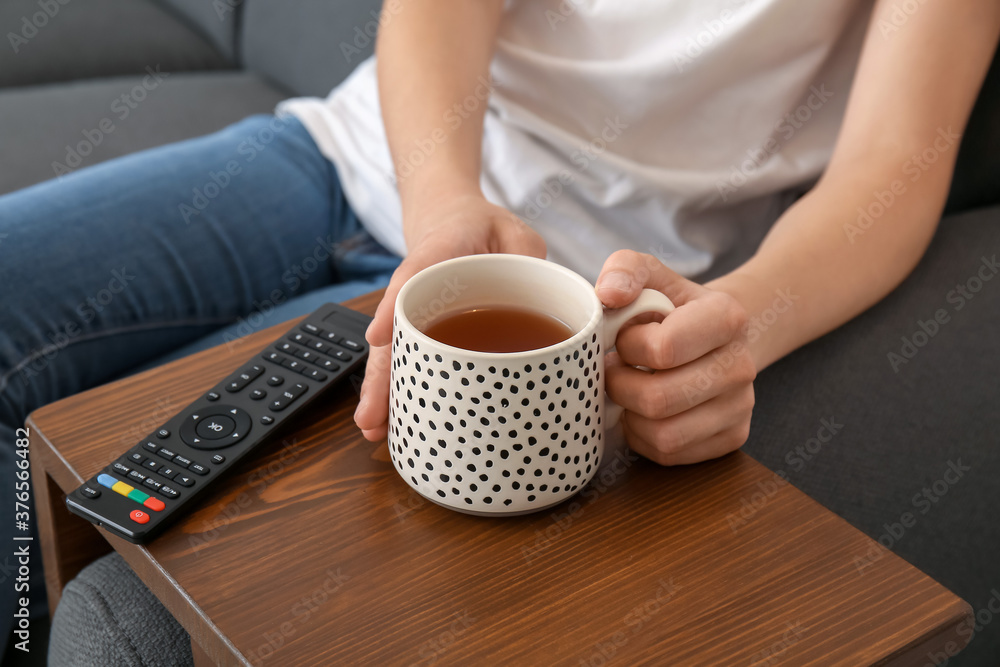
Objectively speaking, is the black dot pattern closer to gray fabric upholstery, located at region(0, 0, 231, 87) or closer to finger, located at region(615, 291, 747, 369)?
finger, located at region(615, 291, 747, 369)

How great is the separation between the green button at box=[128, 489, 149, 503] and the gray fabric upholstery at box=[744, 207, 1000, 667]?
18.0 inches

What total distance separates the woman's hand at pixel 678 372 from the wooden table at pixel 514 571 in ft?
0.10

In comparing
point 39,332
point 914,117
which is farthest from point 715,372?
point 39,332

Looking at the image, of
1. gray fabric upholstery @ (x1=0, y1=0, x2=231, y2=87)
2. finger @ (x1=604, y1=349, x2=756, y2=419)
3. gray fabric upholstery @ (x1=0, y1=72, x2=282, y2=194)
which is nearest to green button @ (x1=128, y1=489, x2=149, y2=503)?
finger @ (x1=604, y1=349, x2=756, y2=419)

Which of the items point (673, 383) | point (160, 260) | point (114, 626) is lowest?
point (114, 626)

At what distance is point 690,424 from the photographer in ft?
1.61

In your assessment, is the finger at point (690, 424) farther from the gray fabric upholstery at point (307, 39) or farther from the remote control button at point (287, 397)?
the gray fabric upholstery at point (307, 39)

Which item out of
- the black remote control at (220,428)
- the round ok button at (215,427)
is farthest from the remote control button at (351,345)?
the round ok button at (215,427)

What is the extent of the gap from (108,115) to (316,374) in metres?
1.11

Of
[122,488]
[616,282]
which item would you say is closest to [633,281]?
[616,282]

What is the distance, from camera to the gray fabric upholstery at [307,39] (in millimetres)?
1380

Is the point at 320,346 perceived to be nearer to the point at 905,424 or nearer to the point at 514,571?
the point at 514,571

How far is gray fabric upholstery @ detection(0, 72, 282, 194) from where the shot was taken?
1.28m

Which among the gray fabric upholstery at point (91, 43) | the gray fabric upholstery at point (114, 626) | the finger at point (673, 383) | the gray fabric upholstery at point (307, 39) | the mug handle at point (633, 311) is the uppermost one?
the mug handle at point (633, 311)
